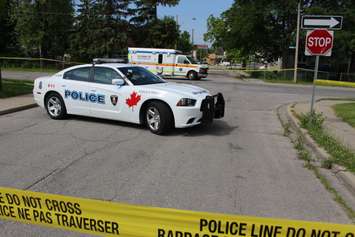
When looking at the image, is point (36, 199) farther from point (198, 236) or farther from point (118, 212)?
point (198, 236)

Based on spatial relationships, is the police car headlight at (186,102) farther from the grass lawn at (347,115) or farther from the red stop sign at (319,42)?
the grass lawn at (347,115)

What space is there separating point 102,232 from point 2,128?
7.14m

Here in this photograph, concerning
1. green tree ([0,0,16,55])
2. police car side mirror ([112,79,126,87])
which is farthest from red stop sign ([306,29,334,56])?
green tree ([0,0,16,55])

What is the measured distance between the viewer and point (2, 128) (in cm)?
927

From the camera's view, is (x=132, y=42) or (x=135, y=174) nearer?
(x=135, y=174)

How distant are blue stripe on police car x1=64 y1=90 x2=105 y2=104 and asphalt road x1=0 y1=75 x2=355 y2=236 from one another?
617mm

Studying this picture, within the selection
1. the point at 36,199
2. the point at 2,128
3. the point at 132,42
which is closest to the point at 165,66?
the point at 132,42

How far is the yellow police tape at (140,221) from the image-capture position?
8.96 ft

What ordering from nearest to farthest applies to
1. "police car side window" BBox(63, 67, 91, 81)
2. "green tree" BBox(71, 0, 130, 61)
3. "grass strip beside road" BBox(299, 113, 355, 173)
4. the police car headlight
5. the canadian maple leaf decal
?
A: 1. "grass strip beside road" BBox(299, 113, 355, 173)
2. the police car headlight
3. the canadian maple leaf decal
4. "police car side window" BBox(63, 67, 91, 81)
5. "green tree" BBox(71, 0, 130, 61)

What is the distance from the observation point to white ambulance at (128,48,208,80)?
3250 centimetres

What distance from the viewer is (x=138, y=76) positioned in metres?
9.74

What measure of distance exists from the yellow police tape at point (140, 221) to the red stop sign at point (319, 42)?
757 centimetres

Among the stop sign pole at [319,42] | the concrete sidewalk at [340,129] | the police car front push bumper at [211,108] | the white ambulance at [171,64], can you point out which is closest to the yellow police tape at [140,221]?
the concrete sidewalk at [340,129]

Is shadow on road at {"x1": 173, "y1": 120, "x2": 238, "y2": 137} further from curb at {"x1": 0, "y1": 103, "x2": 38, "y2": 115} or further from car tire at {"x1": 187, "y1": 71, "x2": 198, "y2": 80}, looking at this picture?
car tire at {"x1": 187, "y1": 71, "x2": 198, "y2": 80}
